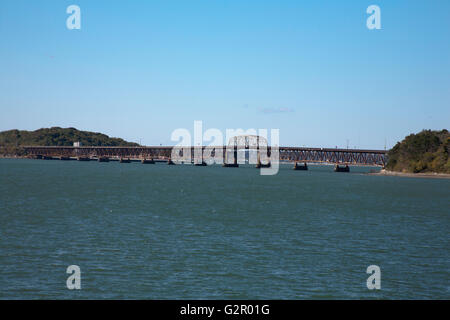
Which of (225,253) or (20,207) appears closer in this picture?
(225,253)

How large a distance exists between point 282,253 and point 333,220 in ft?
73.8

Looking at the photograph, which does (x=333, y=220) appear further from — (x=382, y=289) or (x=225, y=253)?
(x=382, y=289)

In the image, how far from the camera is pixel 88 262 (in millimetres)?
32906

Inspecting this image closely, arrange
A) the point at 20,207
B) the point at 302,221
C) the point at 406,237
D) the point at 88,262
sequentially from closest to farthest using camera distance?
the point at 88,262, the point at 406,237, the point at 302,221, the point at 20,207

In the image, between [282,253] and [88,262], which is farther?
[282,253]
